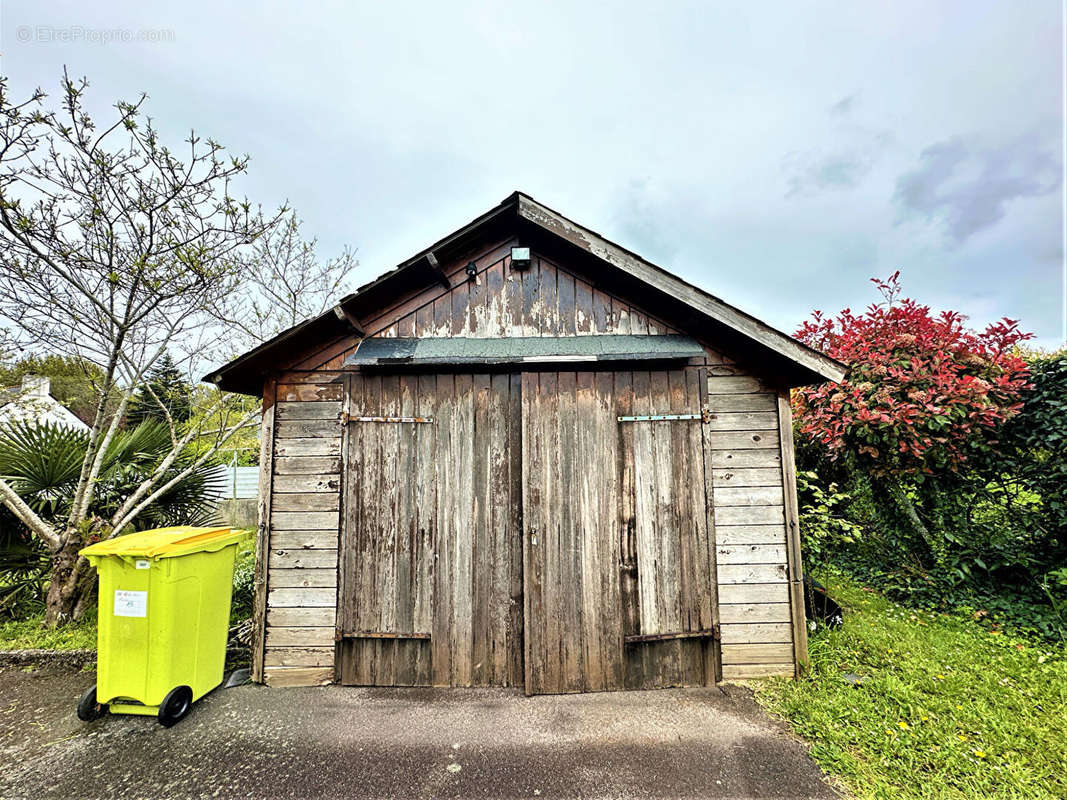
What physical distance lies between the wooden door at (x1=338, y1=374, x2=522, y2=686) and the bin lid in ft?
3.05

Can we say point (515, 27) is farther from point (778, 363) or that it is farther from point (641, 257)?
point (778, 363)

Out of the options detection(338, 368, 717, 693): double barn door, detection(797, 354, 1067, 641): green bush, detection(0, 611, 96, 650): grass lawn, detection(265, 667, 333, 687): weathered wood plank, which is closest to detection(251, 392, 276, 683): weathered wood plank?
detection(265, 667, 333, 687): weathered wood plank

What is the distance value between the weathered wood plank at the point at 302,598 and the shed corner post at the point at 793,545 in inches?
143

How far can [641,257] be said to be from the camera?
11.0ft

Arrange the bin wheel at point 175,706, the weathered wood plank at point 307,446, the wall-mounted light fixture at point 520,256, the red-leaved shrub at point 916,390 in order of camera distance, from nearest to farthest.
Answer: the bin wheel at point 175,706 → the weathered wood plank at point 307,446 → the wall-mounted light fixture at point 520,256 → the red-leaved shrub at point 916,390

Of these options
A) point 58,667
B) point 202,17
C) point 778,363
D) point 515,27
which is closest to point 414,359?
point 778,363

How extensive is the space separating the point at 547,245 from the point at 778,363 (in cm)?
216

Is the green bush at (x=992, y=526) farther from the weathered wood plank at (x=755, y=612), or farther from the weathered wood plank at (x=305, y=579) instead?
the weathered wood plank at (x=305, y=579)

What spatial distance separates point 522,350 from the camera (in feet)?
11.2

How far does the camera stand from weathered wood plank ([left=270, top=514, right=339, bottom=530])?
11.0 ft

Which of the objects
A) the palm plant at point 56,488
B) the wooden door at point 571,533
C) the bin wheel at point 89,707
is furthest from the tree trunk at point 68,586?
the wooden door at point 571,533

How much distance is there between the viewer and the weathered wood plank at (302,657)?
129 inches

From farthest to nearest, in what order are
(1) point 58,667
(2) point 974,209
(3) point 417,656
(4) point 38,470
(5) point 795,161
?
(2) point 974,209 < (5) point 795,161 < (4) point 38,470 < (1) point 58,667 < (3) point 417,656

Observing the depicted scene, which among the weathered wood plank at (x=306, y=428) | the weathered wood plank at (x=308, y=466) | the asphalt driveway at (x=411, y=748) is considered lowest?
the asphalt driveway at (x=411, y=748)
